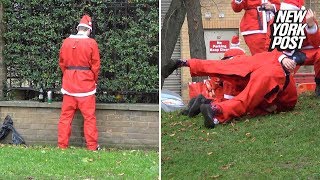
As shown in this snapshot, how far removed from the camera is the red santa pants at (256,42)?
118 inches

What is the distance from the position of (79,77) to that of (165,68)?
327 cm

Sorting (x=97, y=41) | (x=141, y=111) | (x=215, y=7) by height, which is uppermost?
(x=215, y=7)

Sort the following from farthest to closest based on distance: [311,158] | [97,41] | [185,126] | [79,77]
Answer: [97,41], [79,77], [185,126], [311,158]

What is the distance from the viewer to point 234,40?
296 centimetres

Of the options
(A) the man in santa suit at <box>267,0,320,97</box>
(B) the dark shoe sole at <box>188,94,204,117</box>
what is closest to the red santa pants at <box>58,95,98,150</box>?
(B) the dark shoe sole at <box>188,94,204,117</box>

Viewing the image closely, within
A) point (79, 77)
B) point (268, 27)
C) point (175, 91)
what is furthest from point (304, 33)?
point (79, 77)

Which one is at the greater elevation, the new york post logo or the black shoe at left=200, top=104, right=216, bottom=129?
the new york post logo

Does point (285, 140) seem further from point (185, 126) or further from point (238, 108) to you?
point (185, 126)

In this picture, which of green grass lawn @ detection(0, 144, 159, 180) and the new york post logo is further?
green grass lawn @ detection(0, 144, 159, 180)

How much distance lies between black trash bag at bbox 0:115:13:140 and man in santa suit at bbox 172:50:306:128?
402 cm

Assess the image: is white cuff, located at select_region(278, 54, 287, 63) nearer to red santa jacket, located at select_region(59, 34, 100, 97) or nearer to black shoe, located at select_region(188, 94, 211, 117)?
black shoe, located at select_region(188, 94, 211, 117)

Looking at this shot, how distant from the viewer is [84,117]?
246 inches

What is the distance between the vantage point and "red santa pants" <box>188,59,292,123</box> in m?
3.01

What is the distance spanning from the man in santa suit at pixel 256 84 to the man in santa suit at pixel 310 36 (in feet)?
0.12
